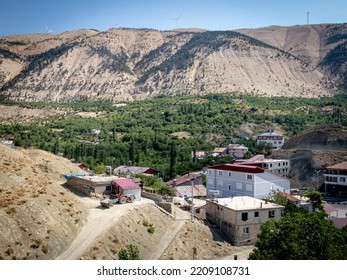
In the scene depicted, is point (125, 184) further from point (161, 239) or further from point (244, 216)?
point (244, 216)

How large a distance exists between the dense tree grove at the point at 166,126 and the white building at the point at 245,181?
912cm

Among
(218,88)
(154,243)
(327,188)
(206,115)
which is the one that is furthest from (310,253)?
(218,88)

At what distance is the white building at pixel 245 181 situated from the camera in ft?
82.7

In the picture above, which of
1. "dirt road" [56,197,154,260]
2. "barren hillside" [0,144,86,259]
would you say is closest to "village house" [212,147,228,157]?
"dirt road" [56,197,154,260]

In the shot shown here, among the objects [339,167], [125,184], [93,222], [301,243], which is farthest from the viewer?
[339,167]

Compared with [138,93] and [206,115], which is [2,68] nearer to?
[138,93]

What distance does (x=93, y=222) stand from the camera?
15.7m

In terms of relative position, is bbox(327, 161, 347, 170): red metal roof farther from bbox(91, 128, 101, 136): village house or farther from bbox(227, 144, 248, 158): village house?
bbox(91, 128, 101, 136): village house

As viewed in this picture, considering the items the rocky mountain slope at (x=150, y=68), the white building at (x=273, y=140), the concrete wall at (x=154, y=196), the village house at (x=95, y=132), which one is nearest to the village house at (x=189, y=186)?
the concrete wall at (x=154, y=196)

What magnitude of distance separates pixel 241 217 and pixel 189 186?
459 inches

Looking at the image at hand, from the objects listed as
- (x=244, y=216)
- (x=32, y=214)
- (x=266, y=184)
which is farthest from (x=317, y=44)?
(x=32, y=214)

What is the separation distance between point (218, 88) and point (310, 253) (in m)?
83.6

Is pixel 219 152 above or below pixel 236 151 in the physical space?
below

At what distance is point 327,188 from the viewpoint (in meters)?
33.4
